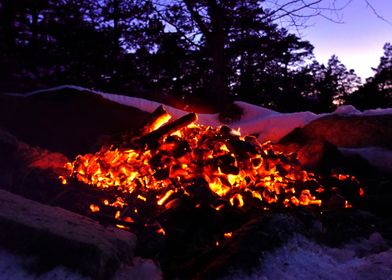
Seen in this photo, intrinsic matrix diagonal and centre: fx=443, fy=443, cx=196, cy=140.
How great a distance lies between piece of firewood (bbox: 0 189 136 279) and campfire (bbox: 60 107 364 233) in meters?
0.60

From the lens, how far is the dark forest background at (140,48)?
8.97 meters

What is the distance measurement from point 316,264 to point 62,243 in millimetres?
1427

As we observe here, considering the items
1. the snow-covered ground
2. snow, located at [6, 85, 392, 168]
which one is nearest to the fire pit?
the snow-covered ground

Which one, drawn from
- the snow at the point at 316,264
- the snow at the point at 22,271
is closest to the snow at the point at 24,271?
the snow at the point at 22,271

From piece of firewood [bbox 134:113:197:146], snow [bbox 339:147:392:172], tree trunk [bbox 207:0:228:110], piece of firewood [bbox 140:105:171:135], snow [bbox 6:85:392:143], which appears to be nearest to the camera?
piece of firewood [bbox 134:113:197:146]

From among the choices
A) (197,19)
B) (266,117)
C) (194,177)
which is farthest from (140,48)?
(194,177)

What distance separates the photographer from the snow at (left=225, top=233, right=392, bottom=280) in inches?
93.1

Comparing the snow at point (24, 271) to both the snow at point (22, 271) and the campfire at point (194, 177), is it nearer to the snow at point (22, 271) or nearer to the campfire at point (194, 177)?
the snow at point (22, 271)

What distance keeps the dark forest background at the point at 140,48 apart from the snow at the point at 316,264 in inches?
233

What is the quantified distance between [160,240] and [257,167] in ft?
4.51

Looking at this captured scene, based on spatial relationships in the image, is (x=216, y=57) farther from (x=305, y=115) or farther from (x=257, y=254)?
(x=257, y=254)

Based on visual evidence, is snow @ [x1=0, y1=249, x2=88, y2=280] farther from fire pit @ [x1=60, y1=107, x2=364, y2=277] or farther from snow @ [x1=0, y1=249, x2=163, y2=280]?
fire pit @ [x1=60, y1=107, x2=364, y2=277]

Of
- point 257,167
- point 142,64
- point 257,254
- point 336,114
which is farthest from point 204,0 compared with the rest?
point 257,254

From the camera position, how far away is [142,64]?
39.9 feet
